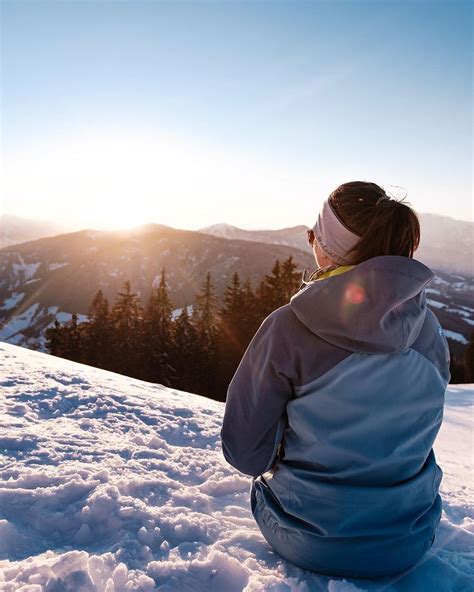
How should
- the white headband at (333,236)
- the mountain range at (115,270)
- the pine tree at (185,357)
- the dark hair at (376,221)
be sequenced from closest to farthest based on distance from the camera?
the dark hair at (376,221) < the white headband at (333,236) < the pine tree at (185,357) < the mountain range at (115,270)

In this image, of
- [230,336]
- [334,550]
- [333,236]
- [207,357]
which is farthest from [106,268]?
[334,550]

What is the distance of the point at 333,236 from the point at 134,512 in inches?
90.9

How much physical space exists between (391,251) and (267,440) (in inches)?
47.9

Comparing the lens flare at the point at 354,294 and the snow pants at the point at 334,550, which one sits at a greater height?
the lens flare at the point at 354,294

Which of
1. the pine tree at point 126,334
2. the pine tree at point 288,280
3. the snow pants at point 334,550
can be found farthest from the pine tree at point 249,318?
the snow pants at point 334,550

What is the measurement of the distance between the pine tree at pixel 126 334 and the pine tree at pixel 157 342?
770 mm

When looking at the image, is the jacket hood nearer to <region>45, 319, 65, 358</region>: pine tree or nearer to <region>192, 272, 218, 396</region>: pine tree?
<region>192, 272, 218, 396</region>: pine tree


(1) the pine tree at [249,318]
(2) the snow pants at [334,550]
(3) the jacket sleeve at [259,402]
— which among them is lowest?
(1) the pine tree at [249,318]

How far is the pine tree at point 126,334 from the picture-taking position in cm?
3123

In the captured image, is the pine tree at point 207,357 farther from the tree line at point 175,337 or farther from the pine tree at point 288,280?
the pine tree at point 288,280

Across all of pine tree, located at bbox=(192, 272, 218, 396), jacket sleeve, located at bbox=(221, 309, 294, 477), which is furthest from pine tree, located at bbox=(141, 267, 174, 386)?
jacket sleeve, located at bbox=(221, 309, 294, 477)

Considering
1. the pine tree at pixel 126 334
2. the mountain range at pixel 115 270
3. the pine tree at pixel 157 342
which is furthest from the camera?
the mountain range at pixel 115 270

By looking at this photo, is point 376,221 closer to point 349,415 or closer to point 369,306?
point 369,306

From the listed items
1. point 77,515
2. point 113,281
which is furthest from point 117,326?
point 113,281
